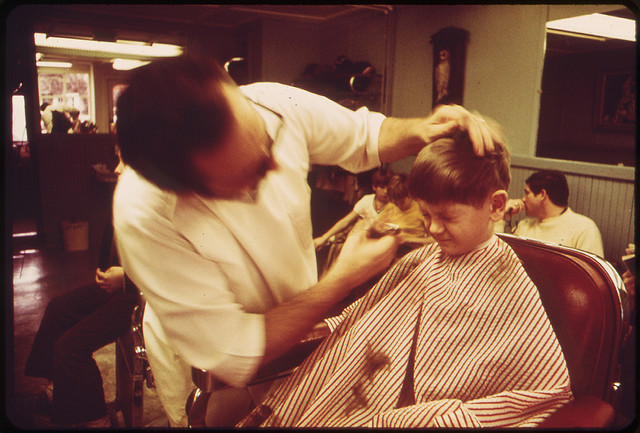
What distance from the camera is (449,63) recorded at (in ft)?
13.7

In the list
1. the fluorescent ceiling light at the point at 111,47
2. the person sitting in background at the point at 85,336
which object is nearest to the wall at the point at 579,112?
the fluorescent ceiling light at the point at 111,47

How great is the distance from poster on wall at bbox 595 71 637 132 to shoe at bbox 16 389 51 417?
24.6 ft

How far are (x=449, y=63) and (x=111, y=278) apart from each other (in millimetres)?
3376

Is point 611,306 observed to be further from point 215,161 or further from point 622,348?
point 215,161

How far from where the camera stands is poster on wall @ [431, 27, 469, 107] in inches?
161

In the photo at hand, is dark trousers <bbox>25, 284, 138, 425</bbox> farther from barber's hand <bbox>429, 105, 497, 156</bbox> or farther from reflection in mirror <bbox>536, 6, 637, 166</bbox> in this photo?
reflection in mirror <bbox>536, 6, 637, 166</bbox>

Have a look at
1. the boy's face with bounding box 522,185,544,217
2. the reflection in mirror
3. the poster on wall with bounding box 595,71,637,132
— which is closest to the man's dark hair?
the boy's face with bounding box 522,185,544,217

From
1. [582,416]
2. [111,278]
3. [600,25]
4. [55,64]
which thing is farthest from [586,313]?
[55,64]

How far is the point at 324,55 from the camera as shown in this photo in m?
6.27

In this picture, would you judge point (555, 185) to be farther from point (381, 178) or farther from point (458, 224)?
point (458, 224)

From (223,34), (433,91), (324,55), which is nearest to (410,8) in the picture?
(433,91)

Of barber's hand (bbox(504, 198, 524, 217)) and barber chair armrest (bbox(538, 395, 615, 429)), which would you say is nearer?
barber chair armrest (bbox(538, 395, 615, 429))

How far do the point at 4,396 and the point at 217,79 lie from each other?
95cm

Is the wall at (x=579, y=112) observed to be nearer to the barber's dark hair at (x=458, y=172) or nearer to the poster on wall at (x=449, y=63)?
the poster on wall at (x=449, y=63)
